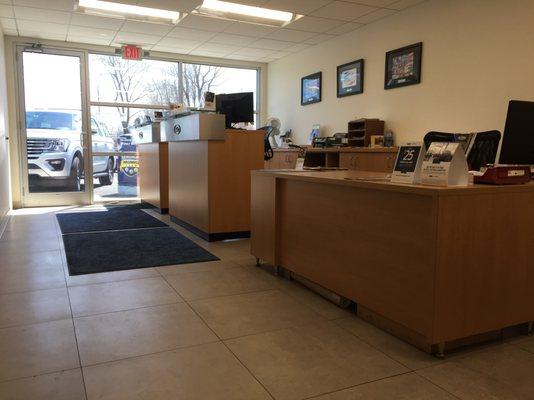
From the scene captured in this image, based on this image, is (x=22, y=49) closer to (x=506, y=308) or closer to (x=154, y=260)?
(x=154, y=260)

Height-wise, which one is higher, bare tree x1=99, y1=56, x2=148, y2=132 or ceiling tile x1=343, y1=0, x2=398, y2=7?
ceiling tile x1=343, y1=0, x2=398, y2=7

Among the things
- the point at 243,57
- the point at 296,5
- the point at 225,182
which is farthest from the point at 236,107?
the point at 243,57

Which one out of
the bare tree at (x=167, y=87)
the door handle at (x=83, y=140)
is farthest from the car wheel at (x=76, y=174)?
the bare tree at (x=167, y=87)

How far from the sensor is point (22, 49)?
701cm

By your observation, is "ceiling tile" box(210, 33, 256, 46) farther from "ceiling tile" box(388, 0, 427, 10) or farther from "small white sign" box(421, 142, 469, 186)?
"small white sign" box(421, 142, 469, 186)

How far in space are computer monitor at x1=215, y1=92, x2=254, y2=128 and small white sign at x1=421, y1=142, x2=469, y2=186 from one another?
3018mm

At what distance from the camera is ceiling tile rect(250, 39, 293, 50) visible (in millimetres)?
7091

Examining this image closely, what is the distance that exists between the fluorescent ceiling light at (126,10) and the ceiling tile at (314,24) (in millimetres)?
1636

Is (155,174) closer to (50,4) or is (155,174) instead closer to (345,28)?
(50,4)

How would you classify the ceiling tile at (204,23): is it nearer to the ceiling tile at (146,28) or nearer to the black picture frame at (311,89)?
the ceiling tile at (146,28)

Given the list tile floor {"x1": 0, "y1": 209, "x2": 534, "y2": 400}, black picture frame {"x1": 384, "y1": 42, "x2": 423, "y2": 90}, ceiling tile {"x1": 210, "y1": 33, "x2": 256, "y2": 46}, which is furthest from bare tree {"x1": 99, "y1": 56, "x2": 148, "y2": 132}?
tile floor {"x1": 0, "y1": 209, "x2": 534, "y2": 400}

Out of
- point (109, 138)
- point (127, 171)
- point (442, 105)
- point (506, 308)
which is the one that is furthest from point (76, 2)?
point (506, 308)

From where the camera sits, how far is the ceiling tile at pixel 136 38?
676 centimetres

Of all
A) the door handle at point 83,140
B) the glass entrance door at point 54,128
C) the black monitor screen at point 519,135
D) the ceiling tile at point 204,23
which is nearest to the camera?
the black monitor screen at point 519,135
